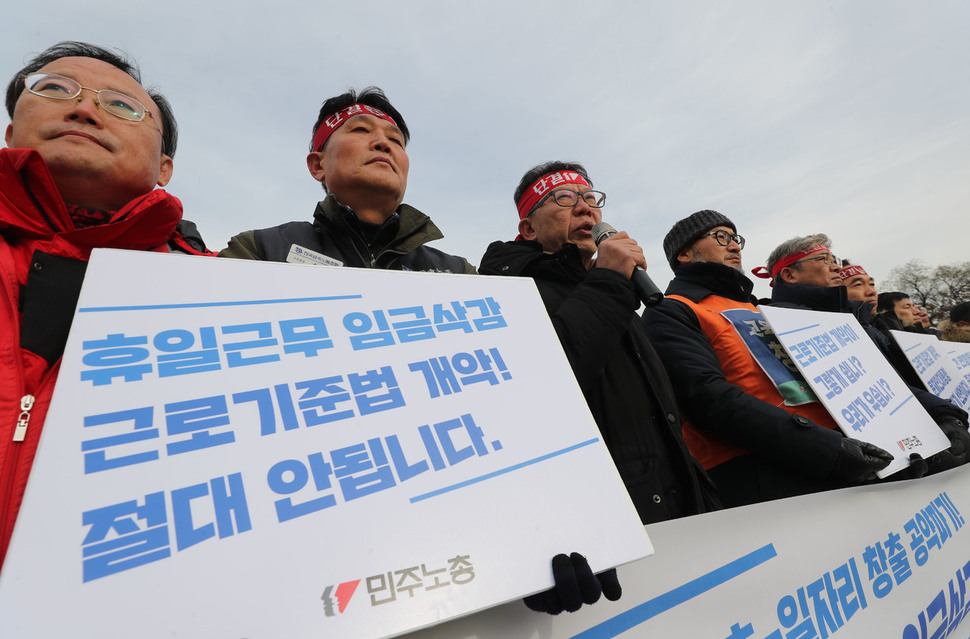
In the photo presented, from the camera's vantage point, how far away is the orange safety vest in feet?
7.82

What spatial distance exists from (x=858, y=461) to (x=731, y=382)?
0.62 meters

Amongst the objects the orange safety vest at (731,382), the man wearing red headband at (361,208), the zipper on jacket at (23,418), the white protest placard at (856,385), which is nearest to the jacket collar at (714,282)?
the orange safety vest at (731,382)

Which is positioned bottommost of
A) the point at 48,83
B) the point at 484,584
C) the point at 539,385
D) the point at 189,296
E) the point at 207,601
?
the point at 484,584

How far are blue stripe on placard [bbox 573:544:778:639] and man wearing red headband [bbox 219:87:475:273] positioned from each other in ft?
4.68

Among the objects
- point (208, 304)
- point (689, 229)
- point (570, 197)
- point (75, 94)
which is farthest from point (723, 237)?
point (75, 94)

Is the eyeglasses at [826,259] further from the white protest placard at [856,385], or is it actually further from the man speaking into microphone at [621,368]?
the man speaking into microphone at [621,368]

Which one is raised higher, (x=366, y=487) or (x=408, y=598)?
(x=366, y=487)

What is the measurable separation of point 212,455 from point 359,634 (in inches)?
15.1

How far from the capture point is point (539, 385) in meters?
1.17

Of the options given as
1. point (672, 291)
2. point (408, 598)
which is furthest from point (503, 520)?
point (672, 291)

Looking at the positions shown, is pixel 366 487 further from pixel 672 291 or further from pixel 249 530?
pixel 672 291

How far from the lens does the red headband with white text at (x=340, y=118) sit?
2.27 metres

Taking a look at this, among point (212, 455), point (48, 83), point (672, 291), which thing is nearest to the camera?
point (212, 455)

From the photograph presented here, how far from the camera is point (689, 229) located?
351 centimetres
